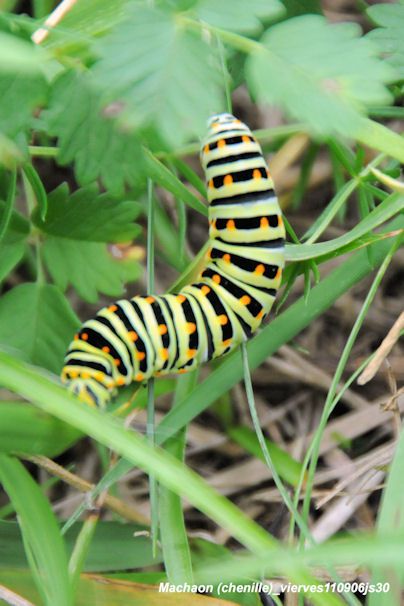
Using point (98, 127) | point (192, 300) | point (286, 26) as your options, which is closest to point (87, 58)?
point (98, 127)

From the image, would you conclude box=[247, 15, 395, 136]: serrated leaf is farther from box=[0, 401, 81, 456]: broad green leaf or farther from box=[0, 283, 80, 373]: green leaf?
box=[0, 283, 80, 373]: green leaf

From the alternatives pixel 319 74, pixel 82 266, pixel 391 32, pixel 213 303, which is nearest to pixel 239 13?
pixel 319 74

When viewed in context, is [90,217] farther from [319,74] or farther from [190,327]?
[319,74]

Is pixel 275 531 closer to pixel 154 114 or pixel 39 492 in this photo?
pixel 39 492

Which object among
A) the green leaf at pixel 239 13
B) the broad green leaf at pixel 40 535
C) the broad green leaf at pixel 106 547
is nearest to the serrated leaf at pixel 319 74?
the green leaf at pixel 239 13

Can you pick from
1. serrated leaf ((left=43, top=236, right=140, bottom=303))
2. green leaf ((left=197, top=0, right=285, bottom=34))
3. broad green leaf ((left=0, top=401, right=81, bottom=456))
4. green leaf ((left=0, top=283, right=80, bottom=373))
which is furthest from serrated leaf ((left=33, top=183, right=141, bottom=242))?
green leaf ((left=197, top=0, right=285, bottom=34))

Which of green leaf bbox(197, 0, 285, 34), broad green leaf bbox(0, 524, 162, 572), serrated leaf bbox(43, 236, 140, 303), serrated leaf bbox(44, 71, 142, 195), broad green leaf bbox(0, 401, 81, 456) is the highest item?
green leaf bbox(197, 0, 285, 34)
